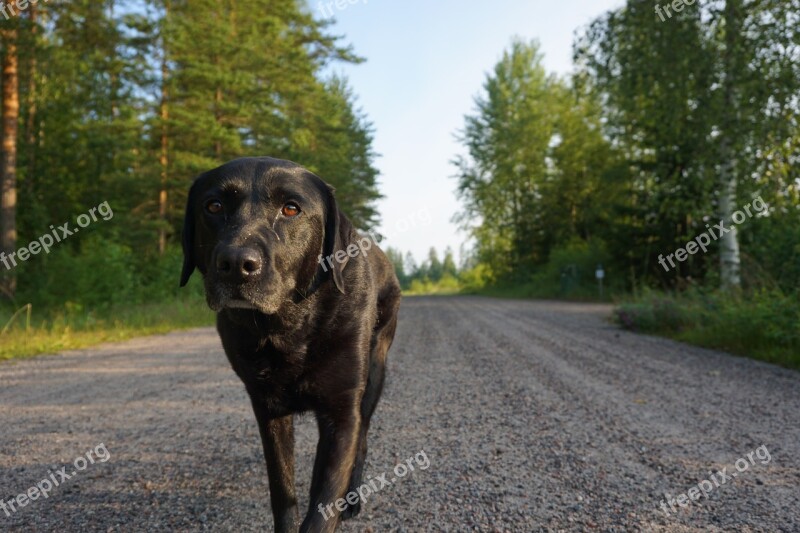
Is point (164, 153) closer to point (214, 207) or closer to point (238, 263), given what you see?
point (214, 207)

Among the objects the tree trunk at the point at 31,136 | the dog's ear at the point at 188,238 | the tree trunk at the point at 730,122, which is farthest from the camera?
the tree trunk at the point at 31,136

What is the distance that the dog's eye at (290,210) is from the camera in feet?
7.04

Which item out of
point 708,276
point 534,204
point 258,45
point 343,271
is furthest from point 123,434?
point 534,204

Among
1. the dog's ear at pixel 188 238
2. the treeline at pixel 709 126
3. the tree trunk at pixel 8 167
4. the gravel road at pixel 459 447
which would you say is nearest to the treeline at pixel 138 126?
the tree trunk at pixel 8 167

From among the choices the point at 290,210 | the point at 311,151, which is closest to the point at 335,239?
the point at 290,210

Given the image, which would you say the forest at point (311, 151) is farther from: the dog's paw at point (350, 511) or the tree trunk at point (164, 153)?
the dog's paw at point (350, 511)

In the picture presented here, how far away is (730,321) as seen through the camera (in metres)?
8.41

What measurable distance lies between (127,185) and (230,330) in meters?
18.4

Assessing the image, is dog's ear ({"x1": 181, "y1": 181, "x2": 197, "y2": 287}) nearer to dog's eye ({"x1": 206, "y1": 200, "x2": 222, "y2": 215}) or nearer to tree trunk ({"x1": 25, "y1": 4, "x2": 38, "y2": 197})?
dog's eye ({"x1": 206, "y1": 200, "x2": 222, "y2": 215})

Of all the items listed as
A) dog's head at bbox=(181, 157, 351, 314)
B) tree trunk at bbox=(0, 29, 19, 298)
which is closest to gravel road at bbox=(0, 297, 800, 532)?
dog's head at bbox=(181, 157, 351, 314)

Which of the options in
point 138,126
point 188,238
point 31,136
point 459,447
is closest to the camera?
point 188,238

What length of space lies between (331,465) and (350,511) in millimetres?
559

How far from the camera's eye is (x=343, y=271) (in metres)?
2.32

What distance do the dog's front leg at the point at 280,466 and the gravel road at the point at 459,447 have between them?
0.91 feet
